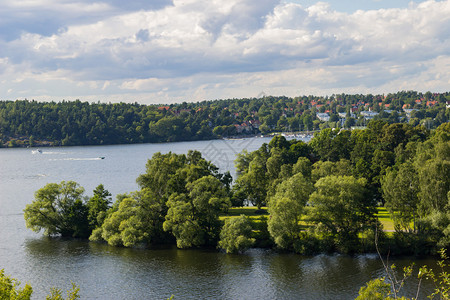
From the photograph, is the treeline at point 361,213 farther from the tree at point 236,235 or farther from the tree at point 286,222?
the tree at point 236,235

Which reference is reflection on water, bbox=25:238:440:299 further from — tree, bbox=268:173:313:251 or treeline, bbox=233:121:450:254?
treeline, bbox=233:121:450:254

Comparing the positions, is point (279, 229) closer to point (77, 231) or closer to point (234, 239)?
point (234, 239)

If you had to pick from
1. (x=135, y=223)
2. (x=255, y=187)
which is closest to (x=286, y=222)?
(x=255, y=187)

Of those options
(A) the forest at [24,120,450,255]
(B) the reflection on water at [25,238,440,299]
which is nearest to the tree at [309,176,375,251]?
(A) the forest at [24,120,450,255]

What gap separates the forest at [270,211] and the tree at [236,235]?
12cm

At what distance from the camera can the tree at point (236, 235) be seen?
183ft

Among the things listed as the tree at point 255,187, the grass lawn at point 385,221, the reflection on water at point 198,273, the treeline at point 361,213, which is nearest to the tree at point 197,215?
the reflection on water at point 198,273

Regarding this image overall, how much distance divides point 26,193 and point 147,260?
5262cm

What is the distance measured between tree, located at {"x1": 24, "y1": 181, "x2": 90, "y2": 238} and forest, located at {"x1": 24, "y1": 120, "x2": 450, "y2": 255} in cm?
13

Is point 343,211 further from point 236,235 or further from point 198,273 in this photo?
point 198,273

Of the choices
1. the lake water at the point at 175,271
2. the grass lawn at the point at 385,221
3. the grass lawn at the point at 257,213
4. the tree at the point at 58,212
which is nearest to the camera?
the lake water at the point at 175,271

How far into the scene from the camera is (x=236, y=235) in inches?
2224

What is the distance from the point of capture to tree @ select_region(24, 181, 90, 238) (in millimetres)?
65188

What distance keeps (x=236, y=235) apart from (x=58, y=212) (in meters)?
26.3
